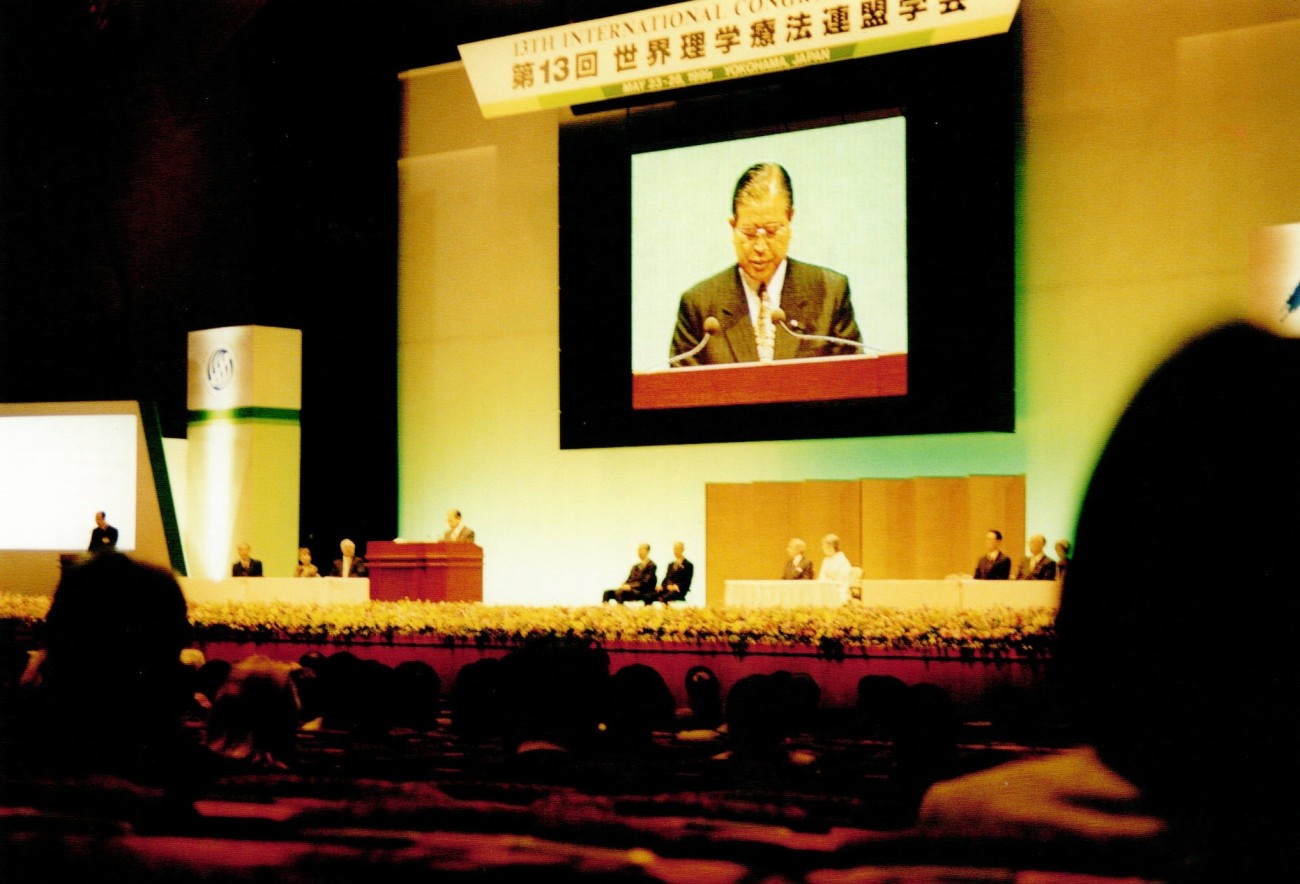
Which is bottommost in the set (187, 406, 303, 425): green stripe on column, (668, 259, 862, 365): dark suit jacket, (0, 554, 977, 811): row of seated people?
(0, 554, 977, 811): row of seated people

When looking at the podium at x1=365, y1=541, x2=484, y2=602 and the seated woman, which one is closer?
the podium at x1=365, y1=541, x2=484, y2=602

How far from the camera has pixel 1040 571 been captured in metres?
6.50

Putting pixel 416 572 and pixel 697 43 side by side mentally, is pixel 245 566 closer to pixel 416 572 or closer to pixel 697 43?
pixel 416 572

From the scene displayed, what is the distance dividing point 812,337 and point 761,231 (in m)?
0.94

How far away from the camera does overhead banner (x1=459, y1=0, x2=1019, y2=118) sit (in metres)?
7.04

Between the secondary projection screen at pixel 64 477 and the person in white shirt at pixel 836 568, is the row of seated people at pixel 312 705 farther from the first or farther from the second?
the secondary projection screen at pixel 64 477

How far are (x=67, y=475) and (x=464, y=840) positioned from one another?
7843 millimetres

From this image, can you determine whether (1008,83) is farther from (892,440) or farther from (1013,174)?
(892,440)

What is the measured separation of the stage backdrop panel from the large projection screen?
4502 millimetres

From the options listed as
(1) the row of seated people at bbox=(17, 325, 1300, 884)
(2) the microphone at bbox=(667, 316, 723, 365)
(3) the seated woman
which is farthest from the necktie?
(1) the row of seated people at bbox=(17, 325, 1300, 884)

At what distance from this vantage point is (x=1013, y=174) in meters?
7.41

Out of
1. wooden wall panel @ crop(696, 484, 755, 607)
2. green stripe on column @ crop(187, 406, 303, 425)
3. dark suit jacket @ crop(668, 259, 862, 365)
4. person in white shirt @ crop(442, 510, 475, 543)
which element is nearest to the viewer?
person in white shirt @ crop(442, 510, 475, 543)

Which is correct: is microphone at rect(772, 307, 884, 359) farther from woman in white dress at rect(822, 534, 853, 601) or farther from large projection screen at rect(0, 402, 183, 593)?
large projection screen at rect(0, 402, 183, 593)

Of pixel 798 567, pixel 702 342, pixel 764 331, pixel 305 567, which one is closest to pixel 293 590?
pixel 305 567
